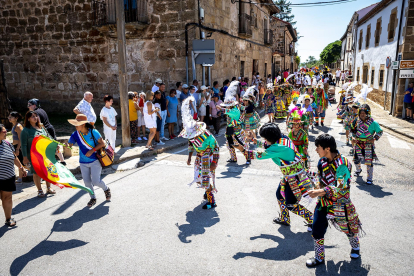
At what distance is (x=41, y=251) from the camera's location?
4.02 meters

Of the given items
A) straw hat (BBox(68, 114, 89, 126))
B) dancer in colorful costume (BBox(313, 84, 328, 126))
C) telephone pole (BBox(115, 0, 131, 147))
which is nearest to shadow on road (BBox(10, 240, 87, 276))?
straw hat (BBox(68, 114, 89, 126))

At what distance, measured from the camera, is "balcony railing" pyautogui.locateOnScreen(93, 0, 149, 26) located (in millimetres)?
12039

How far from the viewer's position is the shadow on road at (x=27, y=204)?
17.2 ft

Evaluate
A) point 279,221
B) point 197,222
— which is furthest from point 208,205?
point 279,221

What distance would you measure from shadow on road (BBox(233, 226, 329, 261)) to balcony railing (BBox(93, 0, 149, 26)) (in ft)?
33.4

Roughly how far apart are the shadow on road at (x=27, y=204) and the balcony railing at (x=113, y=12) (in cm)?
825

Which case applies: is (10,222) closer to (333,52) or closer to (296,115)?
(296,115)

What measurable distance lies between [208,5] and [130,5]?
3.20m

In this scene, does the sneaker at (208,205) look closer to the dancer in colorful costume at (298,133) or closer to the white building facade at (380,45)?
the dancer in colorful costume at (298,133)

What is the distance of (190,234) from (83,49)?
11.6 meters

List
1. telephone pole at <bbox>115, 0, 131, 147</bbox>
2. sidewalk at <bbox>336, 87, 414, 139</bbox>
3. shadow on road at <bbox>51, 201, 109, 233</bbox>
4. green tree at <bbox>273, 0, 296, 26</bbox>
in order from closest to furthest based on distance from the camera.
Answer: shadow on road at <bbox>51, 201, 109, 233</bbox>, telephone pole at <bbox>115, 0, 131, 147</bbox>, sidewalk at <bbox>336, 87, 414, 139</bbox>, green tree at <bbox>273, 0, 296, 26</bbox>

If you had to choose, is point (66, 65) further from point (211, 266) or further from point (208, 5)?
point (211, 266)

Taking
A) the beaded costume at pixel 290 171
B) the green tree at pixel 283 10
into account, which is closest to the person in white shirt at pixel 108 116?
the beaded costume at pixel 290 171

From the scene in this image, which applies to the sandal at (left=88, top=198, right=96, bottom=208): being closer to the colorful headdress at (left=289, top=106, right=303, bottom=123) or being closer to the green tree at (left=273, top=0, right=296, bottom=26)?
the colorful headdress at (left=289, top=106, right=303, bottom=123)
